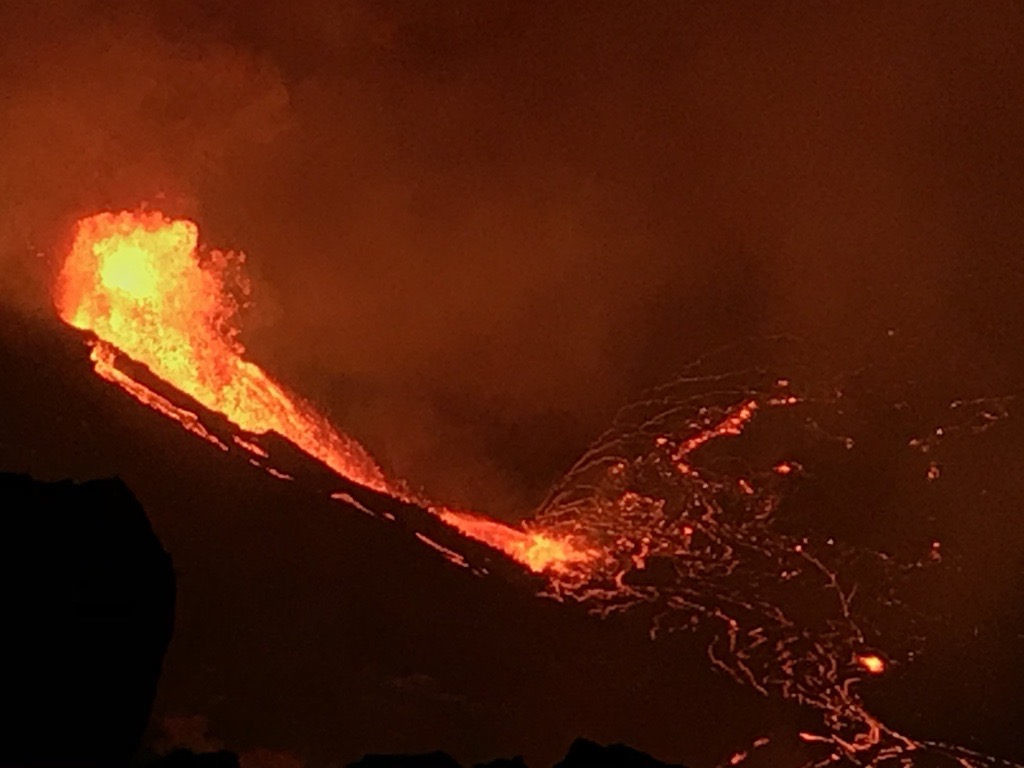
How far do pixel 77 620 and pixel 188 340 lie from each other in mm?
5274

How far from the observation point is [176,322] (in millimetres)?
10719

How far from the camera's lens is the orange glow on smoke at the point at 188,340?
32.6 feet

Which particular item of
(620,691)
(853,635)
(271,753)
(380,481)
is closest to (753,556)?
(853,635)

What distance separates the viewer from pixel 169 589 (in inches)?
219

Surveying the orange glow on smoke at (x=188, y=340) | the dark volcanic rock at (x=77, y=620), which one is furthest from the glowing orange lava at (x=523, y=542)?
the dark volcanic rock at (x=77, y=620)

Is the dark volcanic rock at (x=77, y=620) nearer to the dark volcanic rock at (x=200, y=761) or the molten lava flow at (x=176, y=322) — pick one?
the dark volcanic rock at (x=200, y=761)

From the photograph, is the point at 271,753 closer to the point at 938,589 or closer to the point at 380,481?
the point at 380,481

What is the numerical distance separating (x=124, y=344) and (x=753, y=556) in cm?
376

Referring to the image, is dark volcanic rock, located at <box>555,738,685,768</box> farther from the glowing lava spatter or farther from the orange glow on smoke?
the orange glow on smoke

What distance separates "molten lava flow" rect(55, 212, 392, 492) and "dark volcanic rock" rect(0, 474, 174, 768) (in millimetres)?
4275

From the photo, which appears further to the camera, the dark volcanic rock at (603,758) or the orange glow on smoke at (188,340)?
the orange glow on smoke at (188,340)

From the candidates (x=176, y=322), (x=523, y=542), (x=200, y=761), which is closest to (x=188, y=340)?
(x=176, y=322)

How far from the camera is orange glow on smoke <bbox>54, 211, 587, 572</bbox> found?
994 centimetres

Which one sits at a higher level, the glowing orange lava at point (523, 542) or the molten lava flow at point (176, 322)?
the molten lava flow at point (176, 322)
